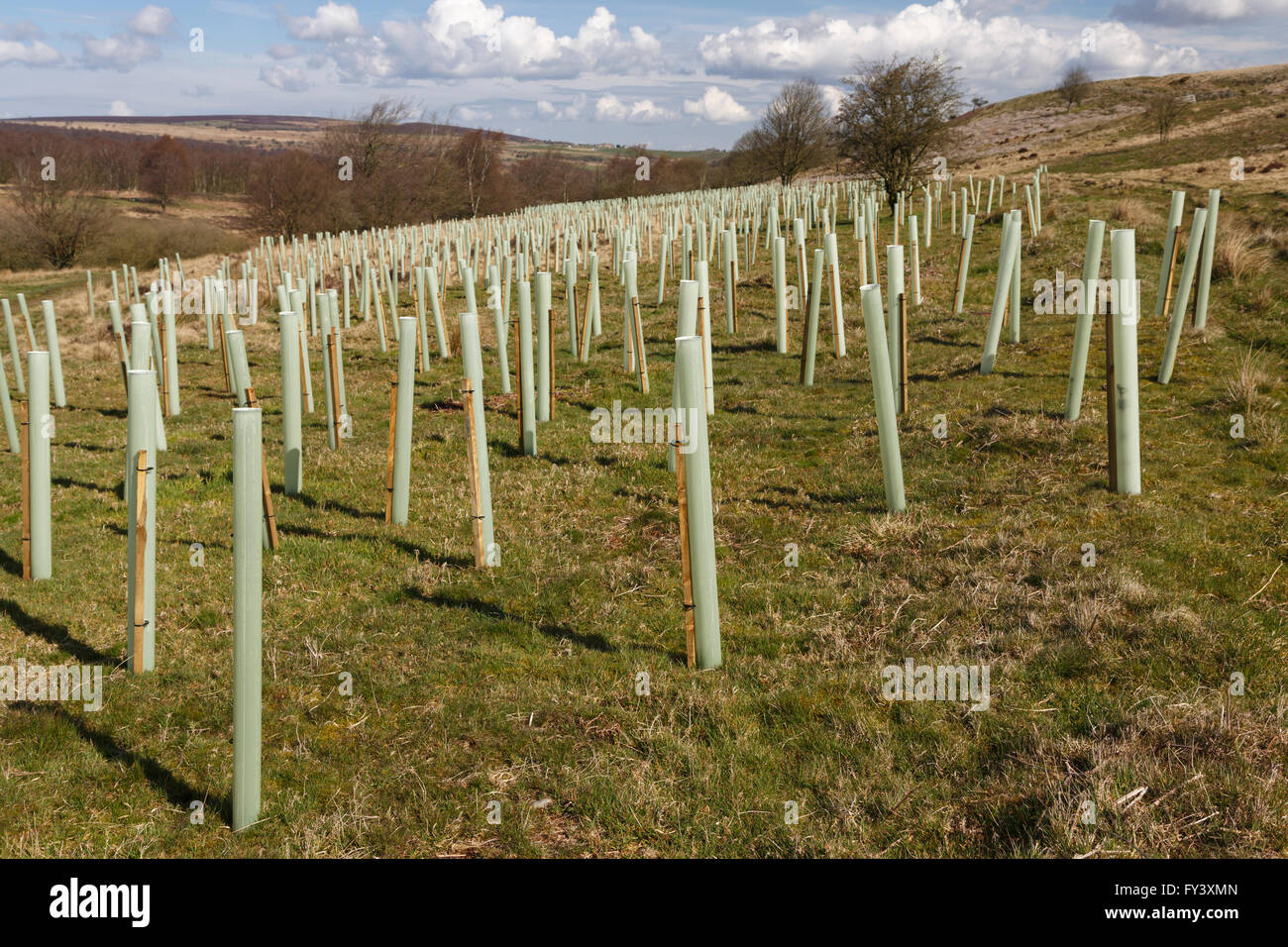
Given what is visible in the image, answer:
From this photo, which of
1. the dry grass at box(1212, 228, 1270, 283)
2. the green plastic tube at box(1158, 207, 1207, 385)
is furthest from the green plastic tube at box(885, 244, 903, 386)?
the dry grass at box(1212, 228, 1270, 283)

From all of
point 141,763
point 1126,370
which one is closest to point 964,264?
point 1126,370

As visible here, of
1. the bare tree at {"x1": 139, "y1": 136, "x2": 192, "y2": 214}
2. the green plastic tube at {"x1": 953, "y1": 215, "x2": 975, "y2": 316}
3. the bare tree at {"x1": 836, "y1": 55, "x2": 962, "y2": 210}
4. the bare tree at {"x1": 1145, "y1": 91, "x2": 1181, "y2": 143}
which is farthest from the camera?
the bare tree at {"x1": 139, "y1": 136, "x2": 192, "y2": 214}

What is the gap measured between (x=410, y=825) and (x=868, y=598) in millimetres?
3035

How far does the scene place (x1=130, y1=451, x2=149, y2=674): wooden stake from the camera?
4395 millimetres

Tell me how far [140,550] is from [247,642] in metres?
1.50

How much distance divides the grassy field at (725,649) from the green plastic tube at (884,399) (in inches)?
12.1

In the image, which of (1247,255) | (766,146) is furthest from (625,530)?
(766,146)

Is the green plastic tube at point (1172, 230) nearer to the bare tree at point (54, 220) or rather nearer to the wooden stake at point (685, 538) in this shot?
the wooden stake at point (685, 538)

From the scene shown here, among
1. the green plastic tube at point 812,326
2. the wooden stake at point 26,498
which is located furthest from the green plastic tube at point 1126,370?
the wooden stake at point 26,498

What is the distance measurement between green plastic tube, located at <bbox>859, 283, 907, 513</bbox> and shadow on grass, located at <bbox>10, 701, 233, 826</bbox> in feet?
15.8

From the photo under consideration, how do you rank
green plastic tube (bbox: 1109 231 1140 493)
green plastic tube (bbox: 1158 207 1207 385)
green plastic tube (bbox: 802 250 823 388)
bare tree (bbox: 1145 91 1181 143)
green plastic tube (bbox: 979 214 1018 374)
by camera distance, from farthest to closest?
bare tree (bbox: 1145 91 1181 143) < green plastic tube (bbox: 802 250 823 388) < green plastic tube (bbox: 979 214 1018 374) < green plastic tube (bbox: 1158 207 1207 385) < green plastic tube (bbox: 1109 231 1140 493)

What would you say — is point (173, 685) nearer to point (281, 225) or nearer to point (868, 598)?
point (868, 598)

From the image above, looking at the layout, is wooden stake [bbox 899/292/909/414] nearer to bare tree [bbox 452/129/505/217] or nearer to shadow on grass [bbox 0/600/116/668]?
shadow on grass [bbox 0/600/116/668]

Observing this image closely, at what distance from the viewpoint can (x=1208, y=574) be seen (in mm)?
5039
